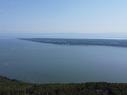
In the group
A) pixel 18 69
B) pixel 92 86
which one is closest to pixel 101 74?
pixel 18 69

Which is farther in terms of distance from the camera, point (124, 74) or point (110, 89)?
point (124, 74)

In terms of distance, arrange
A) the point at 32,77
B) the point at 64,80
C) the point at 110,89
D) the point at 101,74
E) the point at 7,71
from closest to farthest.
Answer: the point at 110,89 → the point at 64,80 → the point at 32,77 → the point at 101,74 → the point at 7,71

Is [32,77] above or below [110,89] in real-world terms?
below

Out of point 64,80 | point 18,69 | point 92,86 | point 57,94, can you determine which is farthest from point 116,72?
point 57,94

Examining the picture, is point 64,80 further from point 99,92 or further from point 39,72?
point 99,92

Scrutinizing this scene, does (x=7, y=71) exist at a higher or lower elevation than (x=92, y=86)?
lower

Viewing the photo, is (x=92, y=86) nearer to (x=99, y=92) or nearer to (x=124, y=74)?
(x=99, y=92)

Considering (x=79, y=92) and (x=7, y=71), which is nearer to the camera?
(x=79, y=92)

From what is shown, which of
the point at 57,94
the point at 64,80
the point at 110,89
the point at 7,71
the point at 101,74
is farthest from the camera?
the point at 7,71

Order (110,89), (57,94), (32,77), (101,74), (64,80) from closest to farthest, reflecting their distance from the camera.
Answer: (57,94), (110,89), (64,80), (32,77), (101,74)
